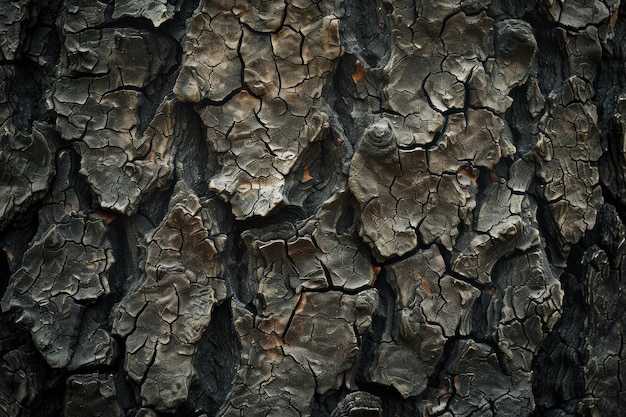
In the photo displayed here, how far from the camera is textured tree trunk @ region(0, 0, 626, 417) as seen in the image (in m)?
1.42

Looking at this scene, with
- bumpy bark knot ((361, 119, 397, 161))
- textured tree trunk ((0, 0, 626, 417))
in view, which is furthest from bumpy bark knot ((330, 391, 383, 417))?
bumpy bark knot ((361, 119, 397, 161))

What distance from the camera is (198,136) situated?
1470 mm

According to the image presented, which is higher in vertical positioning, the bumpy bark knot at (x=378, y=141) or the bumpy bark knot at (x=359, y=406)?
the bumpy bark knot at (x=378, y=141)

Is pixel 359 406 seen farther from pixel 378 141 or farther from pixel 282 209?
pixel 378 141

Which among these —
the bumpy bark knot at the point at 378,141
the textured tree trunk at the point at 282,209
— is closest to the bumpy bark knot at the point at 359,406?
the textured tree trunk at the point at 282,209

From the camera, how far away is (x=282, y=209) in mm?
1437

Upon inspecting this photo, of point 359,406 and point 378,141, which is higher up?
point 378,141

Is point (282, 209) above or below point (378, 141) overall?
below

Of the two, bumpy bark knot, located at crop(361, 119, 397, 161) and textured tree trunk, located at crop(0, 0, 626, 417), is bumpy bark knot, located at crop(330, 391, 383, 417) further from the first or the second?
bumpy bark knot, located at crop(361, 119, 397, 161)

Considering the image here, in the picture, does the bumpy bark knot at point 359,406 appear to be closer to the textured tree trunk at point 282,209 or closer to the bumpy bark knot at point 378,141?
the textured tree trunk at point 282,209

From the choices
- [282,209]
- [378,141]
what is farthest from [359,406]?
[378,141]

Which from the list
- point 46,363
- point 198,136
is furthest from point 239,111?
point 46,363

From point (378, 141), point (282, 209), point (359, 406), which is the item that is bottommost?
point (359, 406)

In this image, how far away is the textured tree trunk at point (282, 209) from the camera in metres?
1.42
